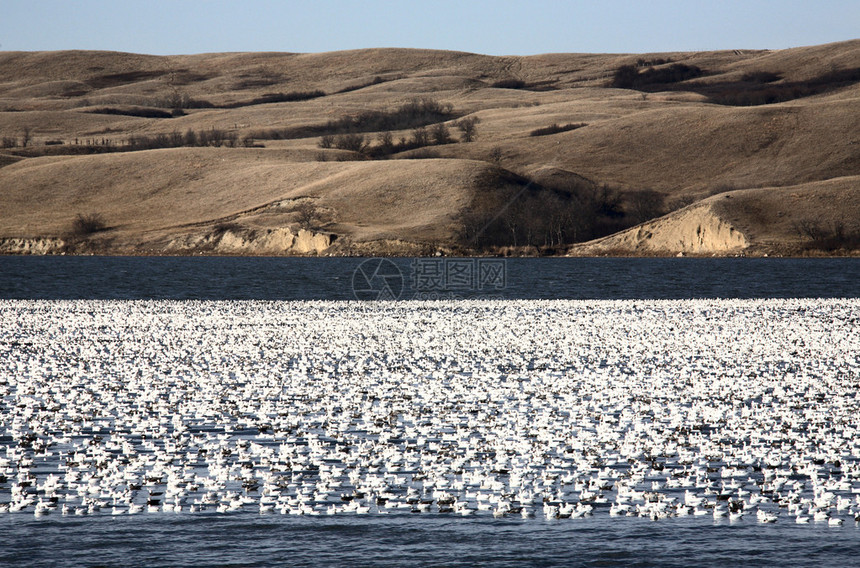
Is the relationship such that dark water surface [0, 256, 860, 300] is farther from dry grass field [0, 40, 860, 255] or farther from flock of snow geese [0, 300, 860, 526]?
dry grass field [0, 40, 860, 255]

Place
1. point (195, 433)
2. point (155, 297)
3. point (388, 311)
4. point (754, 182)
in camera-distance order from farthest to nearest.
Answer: point (754, 182) → point (155, 297) → point (388, 311) → point (195, 433)

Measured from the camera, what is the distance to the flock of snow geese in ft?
42.2

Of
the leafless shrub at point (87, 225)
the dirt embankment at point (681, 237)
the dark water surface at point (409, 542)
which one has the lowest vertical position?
the dark water surface at point (409, 542)

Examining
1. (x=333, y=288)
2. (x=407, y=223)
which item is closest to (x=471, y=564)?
(x=333, y=288)

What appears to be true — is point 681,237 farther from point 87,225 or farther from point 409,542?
point 409,542

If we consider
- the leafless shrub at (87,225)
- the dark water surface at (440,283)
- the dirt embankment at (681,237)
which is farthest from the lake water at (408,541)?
the leafless shrub at (87,225)

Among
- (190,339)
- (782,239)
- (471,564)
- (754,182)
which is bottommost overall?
(471,564)

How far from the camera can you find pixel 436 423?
696 inches

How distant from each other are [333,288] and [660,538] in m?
58.0

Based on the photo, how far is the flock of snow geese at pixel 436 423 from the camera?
1286 centimetres

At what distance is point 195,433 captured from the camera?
1684cm

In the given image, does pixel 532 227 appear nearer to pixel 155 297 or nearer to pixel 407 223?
pixel 407 223

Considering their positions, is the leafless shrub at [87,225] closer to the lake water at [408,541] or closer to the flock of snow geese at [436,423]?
the flock of snow geese at [436,423]

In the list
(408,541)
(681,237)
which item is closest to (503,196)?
(681,237)
